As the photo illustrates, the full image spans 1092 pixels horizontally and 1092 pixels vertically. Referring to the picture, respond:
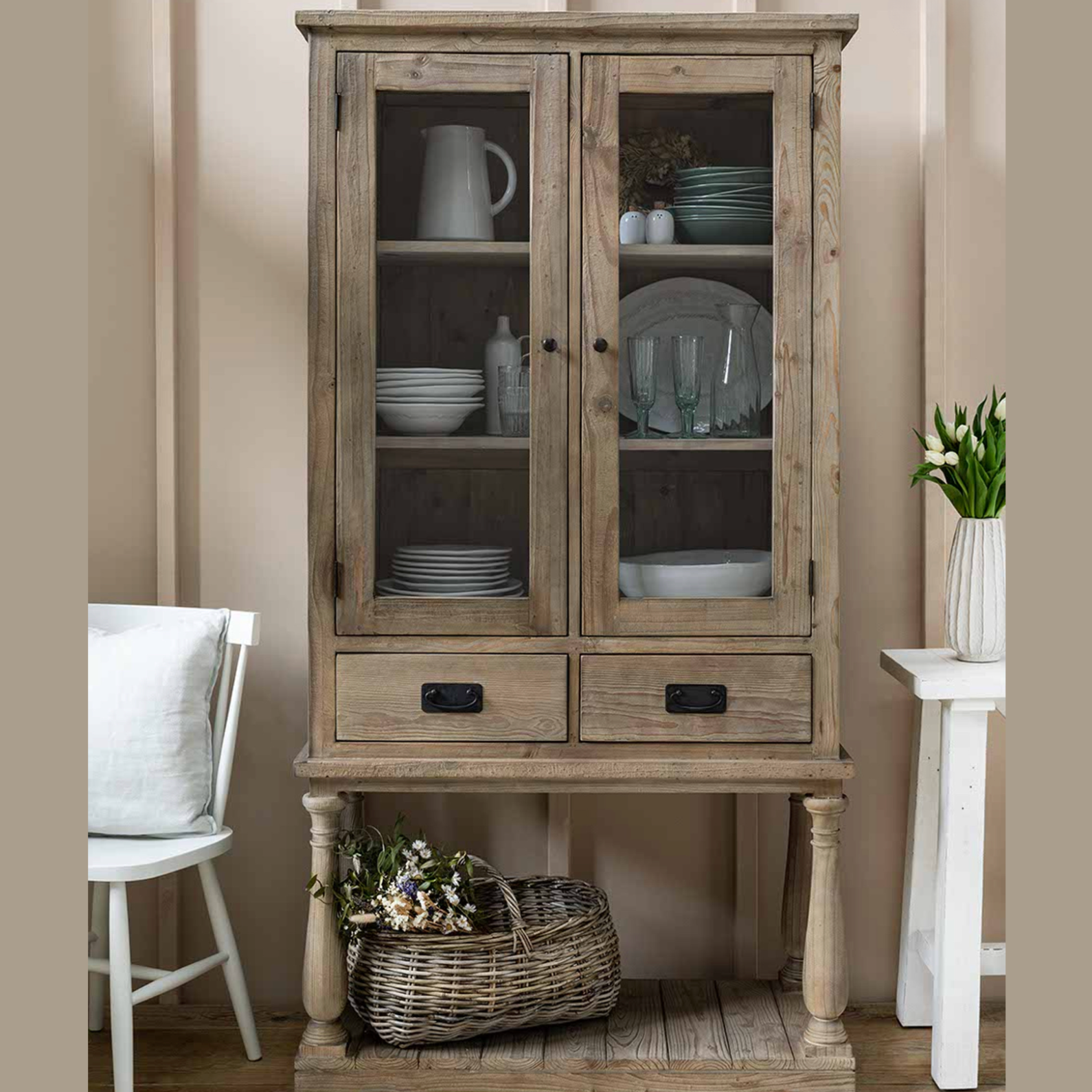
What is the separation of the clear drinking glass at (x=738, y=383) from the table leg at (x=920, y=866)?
0.68 meters

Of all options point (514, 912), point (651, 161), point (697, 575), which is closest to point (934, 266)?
point (651, 161)

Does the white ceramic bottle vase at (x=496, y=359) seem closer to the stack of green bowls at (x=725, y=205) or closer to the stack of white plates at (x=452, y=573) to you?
the stack of white plates at (x=452, y=573)

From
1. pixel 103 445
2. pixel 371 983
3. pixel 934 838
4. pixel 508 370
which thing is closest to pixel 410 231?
pixel 508 370

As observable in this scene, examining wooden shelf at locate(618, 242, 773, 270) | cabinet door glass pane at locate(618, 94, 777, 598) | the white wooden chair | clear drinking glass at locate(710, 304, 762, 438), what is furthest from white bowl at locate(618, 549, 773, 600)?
the white wooden chair

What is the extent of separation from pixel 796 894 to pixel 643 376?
43.8 inches

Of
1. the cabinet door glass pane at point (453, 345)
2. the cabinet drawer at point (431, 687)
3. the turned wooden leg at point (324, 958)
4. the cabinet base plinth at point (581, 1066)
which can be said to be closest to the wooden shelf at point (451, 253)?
the cabinet door glass pane at point (453, 345)

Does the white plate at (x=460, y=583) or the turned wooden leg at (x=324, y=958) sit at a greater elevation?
the white plate at (x=460, y=583)

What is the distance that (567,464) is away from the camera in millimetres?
1913

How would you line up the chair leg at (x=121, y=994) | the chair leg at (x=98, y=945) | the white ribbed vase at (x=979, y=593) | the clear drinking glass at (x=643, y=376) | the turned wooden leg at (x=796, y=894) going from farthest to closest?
the turned wooden leg at (x=796, y=894), the chair leg at (x=98, y=945), the white ribbed vase at (x=979, y=593), the clear drinking glass at (x=643, y=376), the chair leg at (x=121, y=994)

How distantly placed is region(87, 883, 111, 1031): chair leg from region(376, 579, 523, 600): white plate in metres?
0.84

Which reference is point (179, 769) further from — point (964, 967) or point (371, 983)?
point (964, 967)

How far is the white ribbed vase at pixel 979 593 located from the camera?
2035 mm

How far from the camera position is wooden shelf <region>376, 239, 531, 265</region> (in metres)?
1.91

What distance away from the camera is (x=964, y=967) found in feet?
6.49
